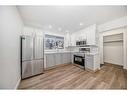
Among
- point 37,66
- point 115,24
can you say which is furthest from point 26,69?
point 115,24

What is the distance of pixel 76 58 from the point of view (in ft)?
13.9

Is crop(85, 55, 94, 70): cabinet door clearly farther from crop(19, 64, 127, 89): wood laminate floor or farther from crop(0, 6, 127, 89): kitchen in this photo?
crop(19, 64, 127, 89): wood laminate floor

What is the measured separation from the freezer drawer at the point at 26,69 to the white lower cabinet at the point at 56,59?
1.00 metres

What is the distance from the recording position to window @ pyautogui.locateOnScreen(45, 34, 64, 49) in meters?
4.31

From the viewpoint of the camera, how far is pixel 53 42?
4586mm

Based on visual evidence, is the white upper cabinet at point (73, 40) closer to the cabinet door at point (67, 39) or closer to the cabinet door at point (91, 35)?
the cabinet door at point (67, 39)

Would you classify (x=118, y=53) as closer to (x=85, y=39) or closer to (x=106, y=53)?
(x=106, y=53)

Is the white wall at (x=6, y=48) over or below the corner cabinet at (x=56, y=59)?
over

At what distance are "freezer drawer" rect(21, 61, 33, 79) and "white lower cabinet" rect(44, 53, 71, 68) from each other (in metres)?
1.00

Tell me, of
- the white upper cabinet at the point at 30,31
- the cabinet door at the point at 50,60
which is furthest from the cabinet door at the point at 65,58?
the white upper cabinet at the point at 30,31

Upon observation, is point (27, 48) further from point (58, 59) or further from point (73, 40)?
point (73, 40)

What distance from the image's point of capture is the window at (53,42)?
4.31m

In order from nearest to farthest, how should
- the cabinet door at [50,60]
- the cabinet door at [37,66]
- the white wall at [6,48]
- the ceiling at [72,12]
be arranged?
the white wall at [6,48]
the ceiling at [72,12]
the cabinet door at [37,66]
the cabinet door at [50,60]
